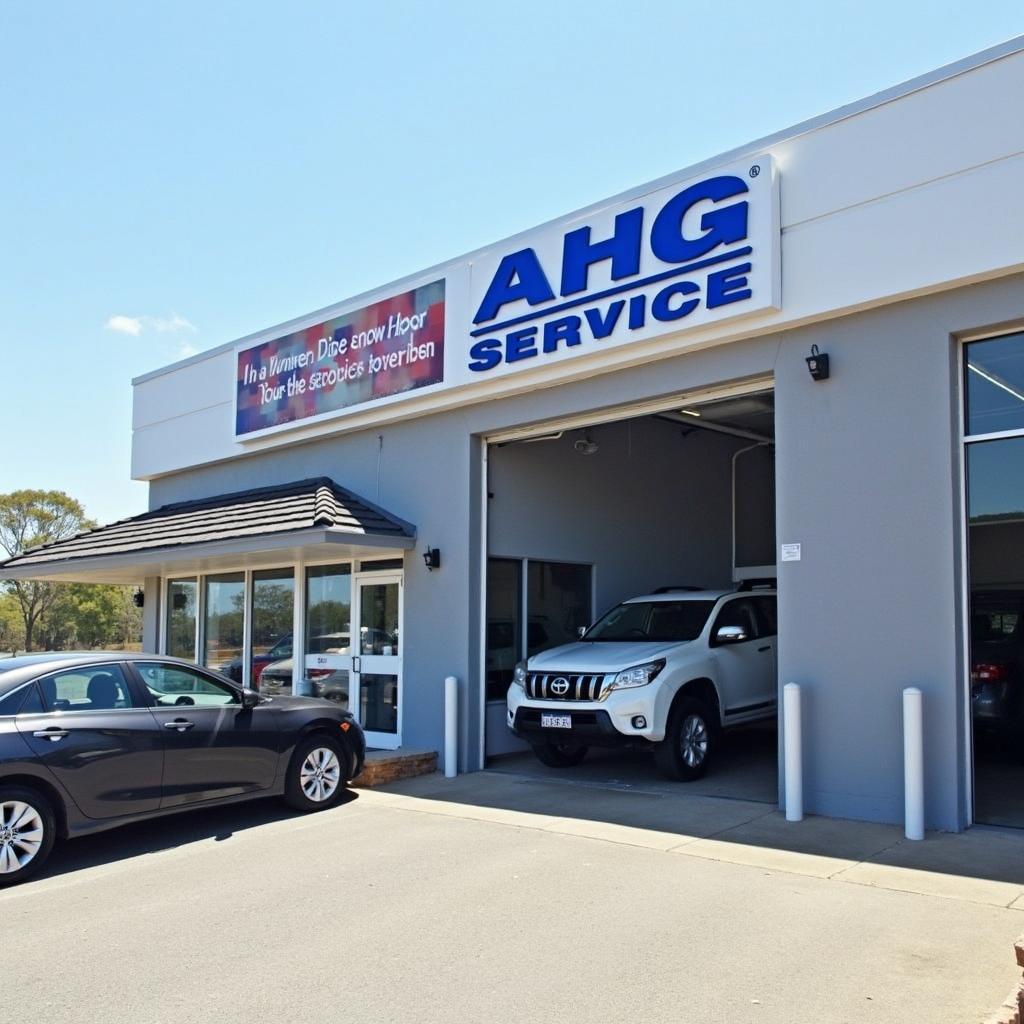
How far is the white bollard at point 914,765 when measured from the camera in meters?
7.33

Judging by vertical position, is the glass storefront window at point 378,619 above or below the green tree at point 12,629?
above

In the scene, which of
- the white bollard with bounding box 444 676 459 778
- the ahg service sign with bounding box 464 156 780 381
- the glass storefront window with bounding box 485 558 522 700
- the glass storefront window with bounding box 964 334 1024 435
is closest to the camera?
the glass storefront window with bounding box 964 334 1024 435

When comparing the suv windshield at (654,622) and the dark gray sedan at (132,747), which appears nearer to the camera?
the dark gray sedan at (132,747)

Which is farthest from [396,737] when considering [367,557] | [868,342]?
[868,342]

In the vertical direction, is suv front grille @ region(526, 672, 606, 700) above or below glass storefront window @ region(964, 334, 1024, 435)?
below

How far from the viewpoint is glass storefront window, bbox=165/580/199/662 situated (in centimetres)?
1574

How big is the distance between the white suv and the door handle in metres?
4.32

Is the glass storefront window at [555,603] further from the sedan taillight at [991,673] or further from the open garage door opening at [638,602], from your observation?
the sedan taillight at [991,673]

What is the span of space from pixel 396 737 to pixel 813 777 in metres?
5.25

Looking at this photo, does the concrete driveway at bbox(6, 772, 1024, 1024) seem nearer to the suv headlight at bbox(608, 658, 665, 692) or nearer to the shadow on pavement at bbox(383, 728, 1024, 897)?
the shadow on pavement at bbox(383, 728, 1024, 897)

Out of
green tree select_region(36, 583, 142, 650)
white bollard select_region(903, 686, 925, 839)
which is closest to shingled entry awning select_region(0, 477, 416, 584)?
white bollard select_region(903, 686, 925, 839)

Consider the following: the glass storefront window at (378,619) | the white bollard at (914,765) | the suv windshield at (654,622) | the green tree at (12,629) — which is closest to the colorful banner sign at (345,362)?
the glass storefront window at (378,619)

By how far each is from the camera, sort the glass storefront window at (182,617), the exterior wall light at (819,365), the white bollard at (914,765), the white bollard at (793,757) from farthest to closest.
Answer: the glass storefront window at (182,617) < the exterior wall light at (819,365) < the white bollard at (793,757) < the white bollard at (914,765)

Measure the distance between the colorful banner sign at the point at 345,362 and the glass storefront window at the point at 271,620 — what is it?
2.11 meters
